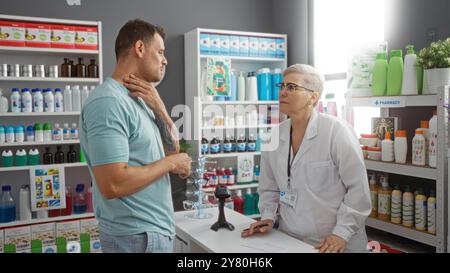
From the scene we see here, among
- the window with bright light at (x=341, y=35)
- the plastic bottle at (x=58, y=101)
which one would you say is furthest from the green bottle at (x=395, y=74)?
the plastic bottle at (x=58, y=101)

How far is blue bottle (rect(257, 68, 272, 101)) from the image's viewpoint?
15.1 ft

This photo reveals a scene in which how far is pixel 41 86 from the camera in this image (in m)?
3.93

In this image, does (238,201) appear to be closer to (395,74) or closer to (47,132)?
(47,132)

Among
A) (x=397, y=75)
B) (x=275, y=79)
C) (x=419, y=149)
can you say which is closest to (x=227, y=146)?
(x=275, y=79)

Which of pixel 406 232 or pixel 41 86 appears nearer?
pixel 406 232

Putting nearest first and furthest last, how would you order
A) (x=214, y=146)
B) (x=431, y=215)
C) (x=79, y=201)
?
(x=431, y=215)
(x=79, y=201)
(x=214, y=146)

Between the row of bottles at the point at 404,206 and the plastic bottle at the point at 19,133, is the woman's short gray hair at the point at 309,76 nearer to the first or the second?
the row of bottles at the point at 404,206

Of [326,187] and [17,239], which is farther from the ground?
[326,187]

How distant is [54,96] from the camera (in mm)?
3719

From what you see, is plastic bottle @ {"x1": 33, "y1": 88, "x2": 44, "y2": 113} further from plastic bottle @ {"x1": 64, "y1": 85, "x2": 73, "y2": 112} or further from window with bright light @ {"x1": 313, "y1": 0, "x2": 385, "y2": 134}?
window with bright light @ {"x1": 313, "y1": 0, "x2": 385, "y2": 134}

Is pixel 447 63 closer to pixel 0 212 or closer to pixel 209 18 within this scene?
pixel 209 18

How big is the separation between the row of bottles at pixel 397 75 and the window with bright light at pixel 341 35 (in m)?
0.82

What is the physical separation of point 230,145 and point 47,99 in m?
1.89
